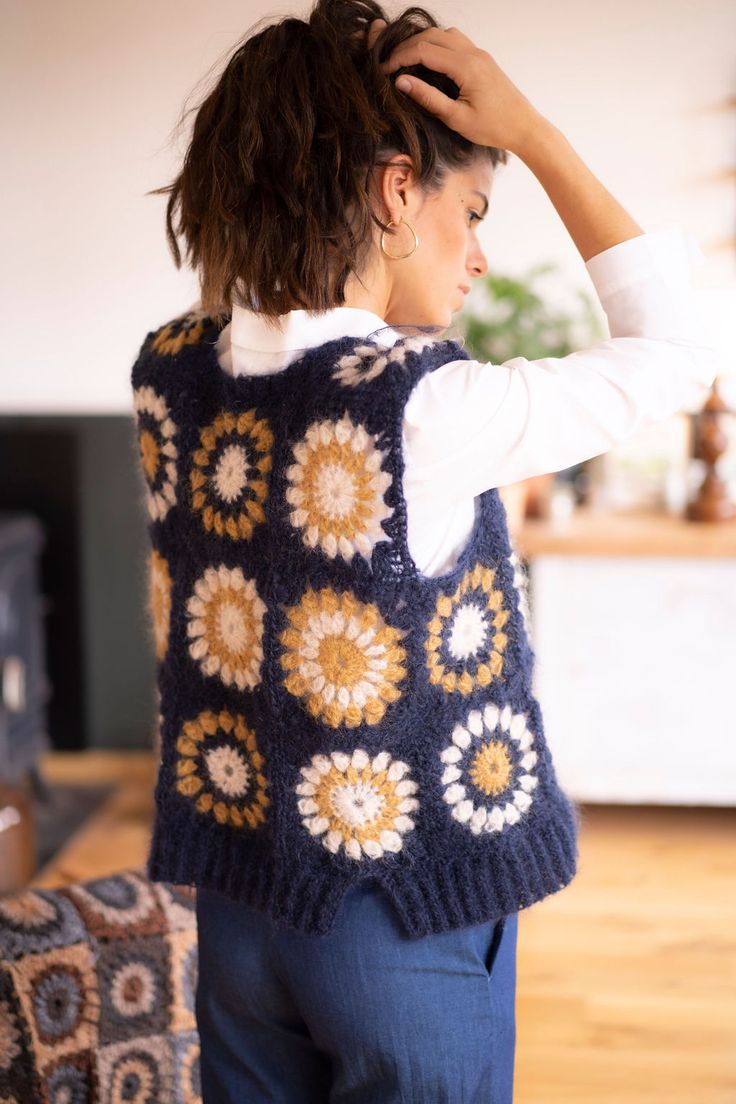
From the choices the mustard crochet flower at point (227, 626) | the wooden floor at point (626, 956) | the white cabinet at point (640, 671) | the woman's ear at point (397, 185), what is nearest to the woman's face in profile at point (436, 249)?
the woman's ear at point (397, 185)

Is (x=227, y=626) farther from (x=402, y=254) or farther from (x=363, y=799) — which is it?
(x=402, y=254)

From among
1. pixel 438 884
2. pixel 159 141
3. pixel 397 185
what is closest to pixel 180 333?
pixel 397 185

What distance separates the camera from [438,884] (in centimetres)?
73

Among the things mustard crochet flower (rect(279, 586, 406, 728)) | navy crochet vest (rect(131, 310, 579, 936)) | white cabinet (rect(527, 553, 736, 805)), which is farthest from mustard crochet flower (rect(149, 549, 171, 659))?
white cabinet (rect(527, 553, 736, 805))

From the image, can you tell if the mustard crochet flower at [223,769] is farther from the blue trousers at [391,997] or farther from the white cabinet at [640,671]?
the white cabinet at [640,671]

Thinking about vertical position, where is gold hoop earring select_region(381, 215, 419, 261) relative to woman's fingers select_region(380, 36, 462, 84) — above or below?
below

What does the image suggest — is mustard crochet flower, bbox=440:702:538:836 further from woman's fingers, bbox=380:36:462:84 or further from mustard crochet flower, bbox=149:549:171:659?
woman's fingers, bbox=380:36:462:84

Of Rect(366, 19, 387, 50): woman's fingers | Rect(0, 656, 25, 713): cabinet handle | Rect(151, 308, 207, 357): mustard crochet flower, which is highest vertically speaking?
Rect(366, 19, 387, 50): woman's fingers

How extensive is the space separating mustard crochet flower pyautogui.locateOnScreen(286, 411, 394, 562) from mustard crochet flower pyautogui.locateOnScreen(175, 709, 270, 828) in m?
0.17

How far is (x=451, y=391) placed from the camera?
2.16 feet

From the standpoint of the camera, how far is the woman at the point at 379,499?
26.7 inches

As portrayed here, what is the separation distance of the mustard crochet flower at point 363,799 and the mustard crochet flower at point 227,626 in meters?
0.08

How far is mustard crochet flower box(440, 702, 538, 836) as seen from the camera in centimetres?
72

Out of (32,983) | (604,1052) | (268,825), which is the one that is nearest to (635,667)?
(604,1052)
